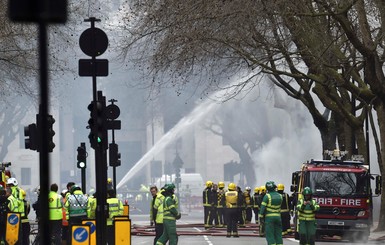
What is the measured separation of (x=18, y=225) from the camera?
23547mm

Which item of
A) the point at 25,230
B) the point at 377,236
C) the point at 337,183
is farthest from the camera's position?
the point at 377,236

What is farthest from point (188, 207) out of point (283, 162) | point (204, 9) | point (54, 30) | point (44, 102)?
point (44, 102)

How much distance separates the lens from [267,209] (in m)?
25.3

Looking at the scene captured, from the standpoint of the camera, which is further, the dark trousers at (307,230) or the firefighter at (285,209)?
the firefighter at (285,209)

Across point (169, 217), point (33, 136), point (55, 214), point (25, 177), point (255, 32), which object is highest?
point (25, 177)

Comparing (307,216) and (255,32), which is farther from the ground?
(255,32)

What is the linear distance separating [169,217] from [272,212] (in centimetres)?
197

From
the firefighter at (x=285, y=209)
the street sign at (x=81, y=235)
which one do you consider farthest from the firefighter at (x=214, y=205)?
the street sign at (x=81, y=235)

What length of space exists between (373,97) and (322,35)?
4.63m

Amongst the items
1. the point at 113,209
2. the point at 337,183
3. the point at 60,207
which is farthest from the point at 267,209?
the point at 337,183

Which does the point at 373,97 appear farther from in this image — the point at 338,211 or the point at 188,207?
the point at 188,207

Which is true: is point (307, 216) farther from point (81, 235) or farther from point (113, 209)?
point (81, 235)

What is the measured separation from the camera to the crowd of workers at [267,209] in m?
25.3

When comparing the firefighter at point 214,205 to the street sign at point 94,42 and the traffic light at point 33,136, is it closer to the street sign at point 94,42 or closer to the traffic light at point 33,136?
the traffic light at point 33,136
